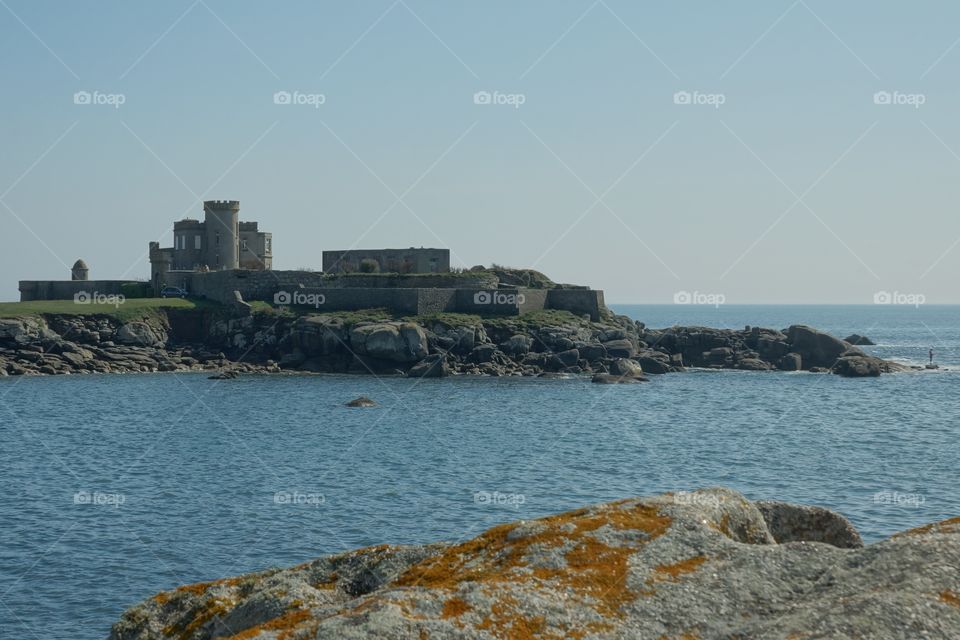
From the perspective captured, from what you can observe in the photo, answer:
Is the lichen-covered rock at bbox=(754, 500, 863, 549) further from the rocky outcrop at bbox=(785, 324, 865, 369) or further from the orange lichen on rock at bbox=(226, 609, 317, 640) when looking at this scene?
the rocky outcrop at bbox=(785, 324, 865, 369)

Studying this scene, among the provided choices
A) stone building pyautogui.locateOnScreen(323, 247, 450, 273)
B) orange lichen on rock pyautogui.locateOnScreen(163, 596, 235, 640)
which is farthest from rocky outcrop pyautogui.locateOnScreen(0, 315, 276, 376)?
orange lichen on rock pyautogui.locateOnScreen(163, 596, 235, 640)

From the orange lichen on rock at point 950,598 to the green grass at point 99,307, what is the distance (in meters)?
101

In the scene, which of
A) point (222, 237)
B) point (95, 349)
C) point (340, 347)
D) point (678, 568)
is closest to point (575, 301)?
point (340, 347)

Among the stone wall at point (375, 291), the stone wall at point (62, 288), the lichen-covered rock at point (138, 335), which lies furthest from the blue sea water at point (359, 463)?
the stone wall at point (62, 288)

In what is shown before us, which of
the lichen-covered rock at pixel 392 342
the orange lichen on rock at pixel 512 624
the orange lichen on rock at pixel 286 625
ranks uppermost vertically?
the lichen-covered rock at pixel 392 342

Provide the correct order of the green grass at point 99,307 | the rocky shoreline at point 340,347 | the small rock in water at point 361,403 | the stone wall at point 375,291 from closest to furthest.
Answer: the small rock in water at point 361,403 < the rocky shoreline at point 340,347 < the green grass at point 99,307 < the stone wall at point 375,291

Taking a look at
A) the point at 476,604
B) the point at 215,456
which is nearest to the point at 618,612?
the point at 476,604

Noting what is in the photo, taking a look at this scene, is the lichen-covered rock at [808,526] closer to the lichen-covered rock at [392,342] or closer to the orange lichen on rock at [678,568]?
the orange lichen on rock at [678,568]

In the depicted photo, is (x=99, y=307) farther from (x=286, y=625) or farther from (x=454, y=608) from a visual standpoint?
(x=454, y=608)

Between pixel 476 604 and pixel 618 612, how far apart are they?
4.85 feet

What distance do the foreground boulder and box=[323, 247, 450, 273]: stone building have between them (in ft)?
357

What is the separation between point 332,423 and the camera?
66.6 metres

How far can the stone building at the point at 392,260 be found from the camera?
4828 inches

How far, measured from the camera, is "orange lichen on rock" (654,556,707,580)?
1137cm
